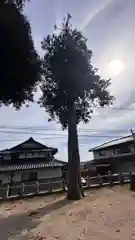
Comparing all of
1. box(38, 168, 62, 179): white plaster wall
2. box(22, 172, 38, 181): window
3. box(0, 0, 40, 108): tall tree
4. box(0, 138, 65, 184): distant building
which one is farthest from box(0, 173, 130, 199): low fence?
box(0, 0, 40, 108): tall tree

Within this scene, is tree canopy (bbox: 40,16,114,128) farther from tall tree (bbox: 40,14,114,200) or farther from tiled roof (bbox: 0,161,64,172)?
tiled roof (bbox: 0,161,64,172)

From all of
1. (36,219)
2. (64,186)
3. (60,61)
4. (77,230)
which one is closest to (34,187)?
(64,186)

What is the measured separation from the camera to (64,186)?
1919 centimetres

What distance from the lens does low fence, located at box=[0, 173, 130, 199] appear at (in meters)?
17.2

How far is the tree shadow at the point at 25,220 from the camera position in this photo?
880 cm

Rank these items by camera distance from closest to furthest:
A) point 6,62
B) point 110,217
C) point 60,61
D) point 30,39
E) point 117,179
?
point 6,62
point 30,39
point 110,217
point 60,61
point 117,179

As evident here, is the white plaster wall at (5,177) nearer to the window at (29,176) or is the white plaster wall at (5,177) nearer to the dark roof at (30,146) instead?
the window at (29,176)

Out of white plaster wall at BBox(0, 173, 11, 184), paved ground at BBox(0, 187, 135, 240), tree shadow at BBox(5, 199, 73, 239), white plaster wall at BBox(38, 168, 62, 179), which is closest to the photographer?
paved ground at BBox(0, 187, 135, 240)

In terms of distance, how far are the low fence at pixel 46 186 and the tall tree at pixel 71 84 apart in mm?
2910

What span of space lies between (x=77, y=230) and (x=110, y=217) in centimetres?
194

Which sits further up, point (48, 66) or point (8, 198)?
point (48, 66)

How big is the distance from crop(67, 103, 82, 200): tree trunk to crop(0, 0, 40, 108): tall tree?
935 centimetres

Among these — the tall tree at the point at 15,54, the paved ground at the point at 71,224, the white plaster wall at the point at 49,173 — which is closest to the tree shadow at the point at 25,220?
the paved ground at the point at 71,224

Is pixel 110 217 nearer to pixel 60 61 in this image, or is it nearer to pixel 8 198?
pixel 8 198
